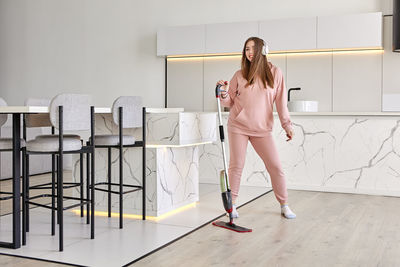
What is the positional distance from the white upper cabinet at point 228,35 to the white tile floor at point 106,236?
2.53 metres

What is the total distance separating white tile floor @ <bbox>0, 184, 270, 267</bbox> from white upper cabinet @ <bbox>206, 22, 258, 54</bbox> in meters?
2.53

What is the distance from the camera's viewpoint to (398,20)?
215 inches

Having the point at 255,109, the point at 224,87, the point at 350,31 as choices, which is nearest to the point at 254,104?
the point at 255,109

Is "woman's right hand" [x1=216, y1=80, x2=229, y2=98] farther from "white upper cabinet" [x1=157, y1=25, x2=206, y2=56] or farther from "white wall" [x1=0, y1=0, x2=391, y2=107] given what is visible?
"white wall" [x1=0, y1=0, x2=391, y2=107]

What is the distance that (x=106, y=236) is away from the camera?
130 inches

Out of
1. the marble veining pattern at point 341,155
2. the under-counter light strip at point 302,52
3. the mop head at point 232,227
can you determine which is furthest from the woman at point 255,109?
the under-counter light strip at point 302,52

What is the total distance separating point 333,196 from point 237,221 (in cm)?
158

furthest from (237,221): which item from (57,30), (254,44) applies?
(57,30)

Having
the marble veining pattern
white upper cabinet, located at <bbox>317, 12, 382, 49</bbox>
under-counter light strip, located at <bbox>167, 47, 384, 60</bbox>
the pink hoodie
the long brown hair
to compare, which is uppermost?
white upper cabinet, located at <bbox>317, 12, 382, 49</bbox>

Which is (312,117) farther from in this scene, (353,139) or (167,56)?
(167,56)

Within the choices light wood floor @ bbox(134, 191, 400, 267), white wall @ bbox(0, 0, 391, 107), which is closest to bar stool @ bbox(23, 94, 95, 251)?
light wood floor @ bbox(134, 191, 400, 267)

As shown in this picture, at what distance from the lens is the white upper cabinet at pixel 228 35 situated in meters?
6.15

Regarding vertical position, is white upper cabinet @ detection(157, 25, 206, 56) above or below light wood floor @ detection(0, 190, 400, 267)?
above

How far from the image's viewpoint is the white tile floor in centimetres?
284
